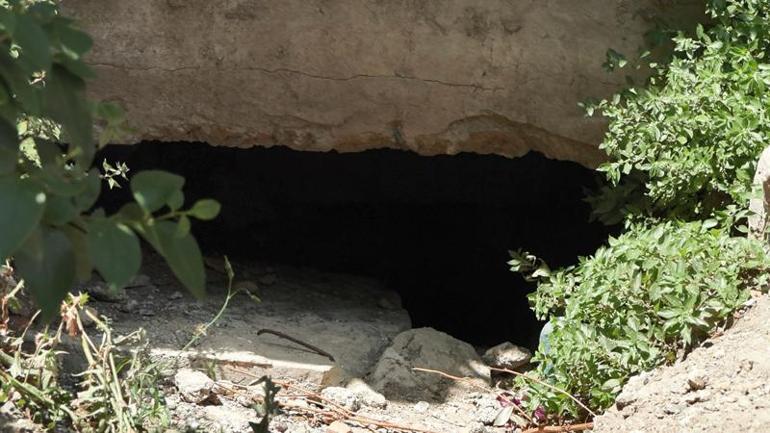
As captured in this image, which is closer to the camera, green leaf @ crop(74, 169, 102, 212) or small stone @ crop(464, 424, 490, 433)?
green leaf @ crop(74, 169, 102, 212)

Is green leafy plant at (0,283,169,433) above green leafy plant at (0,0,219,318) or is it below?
below

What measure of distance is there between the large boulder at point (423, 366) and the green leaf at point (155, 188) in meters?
3.24

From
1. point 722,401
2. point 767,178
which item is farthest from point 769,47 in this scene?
point 722,401

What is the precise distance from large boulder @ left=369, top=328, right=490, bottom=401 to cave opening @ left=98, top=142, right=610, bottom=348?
5.82 feet

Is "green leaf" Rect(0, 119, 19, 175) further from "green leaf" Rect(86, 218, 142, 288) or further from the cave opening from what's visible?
the cave opening

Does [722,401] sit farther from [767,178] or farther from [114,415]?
[114,415]

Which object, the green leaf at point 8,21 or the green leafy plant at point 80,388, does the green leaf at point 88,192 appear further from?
the green leafy plant at point 80,388

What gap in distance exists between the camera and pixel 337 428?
3852 mm

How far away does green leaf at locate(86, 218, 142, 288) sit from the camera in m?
1.13

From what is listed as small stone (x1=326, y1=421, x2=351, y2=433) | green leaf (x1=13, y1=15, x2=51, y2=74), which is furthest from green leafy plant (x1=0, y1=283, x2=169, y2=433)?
green leaf (x1=13, y1=15, x2=51, y2=74)

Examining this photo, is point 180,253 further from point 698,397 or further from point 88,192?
point 698,397

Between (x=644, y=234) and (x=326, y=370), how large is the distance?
1.33 meters

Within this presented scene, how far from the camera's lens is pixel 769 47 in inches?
174

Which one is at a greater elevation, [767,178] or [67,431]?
[767,178]
